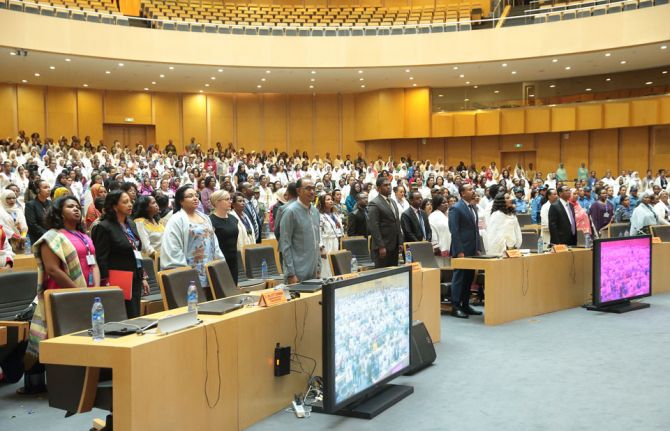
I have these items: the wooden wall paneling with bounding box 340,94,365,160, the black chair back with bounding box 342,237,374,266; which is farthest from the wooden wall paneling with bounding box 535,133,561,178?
the black chair back with bounding box 342,237,374,266

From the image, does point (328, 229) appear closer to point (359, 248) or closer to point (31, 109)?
point (359, 248)

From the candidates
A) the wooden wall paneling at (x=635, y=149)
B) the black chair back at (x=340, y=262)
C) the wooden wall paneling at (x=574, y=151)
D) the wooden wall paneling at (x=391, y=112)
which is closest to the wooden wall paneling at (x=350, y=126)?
the wooden wall paneling at (x=391, y=112)

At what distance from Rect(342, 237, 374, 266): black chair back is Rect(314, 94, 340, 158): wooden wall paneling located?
19.5 meters

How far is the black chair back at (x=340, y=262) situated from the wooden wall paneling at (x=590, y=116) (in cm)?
2008

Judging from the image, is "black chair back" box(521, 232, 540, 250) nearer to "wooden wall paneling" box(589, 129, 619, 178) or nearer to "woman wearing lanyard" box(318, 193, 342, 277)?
"woman wearing lanyard" box(318, 193, 342, 277)

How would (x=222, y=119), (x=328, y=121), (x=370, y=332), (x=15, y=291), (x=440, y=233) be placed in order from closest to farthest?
(x=370, y=332) → (x=15, y=291) → (x=440, y=233) → (x=222, y=119) → (x=328, y=121)

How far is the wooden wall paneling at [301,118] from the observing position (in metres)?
27.6

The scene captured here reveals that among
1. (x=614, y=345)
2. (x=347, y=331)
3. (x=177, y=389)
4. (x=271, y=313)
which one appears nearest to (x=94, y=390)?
(x=177, y=389)

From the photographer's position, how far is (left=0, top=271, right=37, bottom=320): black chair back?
4.51 m

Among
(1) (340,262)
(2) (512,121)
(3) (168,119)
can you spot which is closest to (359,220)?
(1) (340,262)

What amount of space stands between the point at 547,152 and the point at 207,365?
2388 cm

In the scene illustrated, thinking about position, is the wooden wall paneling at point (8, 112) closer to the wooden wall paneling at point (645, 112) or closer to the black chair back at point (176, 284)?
the black chair back at point (176, 284)

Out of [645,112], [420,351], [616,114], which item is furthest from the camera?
[616,114]

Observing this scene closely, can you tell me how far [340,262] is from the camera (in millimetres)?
5730
